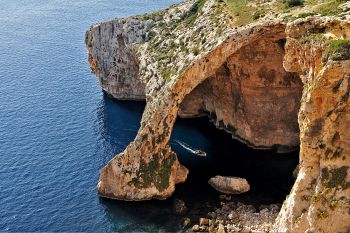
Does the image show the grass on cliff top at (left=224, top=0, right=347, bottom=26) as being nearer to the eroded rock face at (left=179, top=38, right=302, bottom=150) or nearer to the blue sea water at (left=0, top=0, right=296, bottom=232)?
the eroded rock face at (left=179, top=38, right=302, bottom=150)

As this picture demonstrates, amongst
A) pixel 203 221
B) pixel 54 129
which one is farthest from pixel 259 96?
pixel 54 129

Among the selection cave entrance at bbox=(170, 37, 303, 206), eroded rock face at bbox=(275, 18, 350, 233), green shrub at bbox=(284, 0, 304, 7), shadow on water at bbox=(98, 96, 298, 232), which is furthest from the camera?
cave entrance at bbox=(170, 37, 303, 206)

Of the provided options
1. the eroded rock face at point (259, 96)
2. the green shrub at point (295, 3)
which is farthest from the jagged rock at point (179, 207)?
the green shrub at point (295, 3)

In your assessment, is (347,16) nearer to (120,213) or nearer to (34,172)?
(120,213)

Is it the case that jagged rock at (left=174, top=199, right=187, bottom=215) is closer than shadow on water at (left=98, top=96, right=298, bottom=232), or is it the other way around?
shadow on water at (left=98, top=96, right=298, bottom=232)

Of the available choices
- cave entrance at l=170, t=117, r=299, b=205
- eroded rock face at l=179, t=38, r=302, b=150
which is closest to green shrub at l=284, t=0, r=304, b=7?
eroded rock face at l=179, t=38, r=302, b=150

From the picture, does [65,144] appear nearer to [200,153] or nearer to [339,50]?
[200,153]
